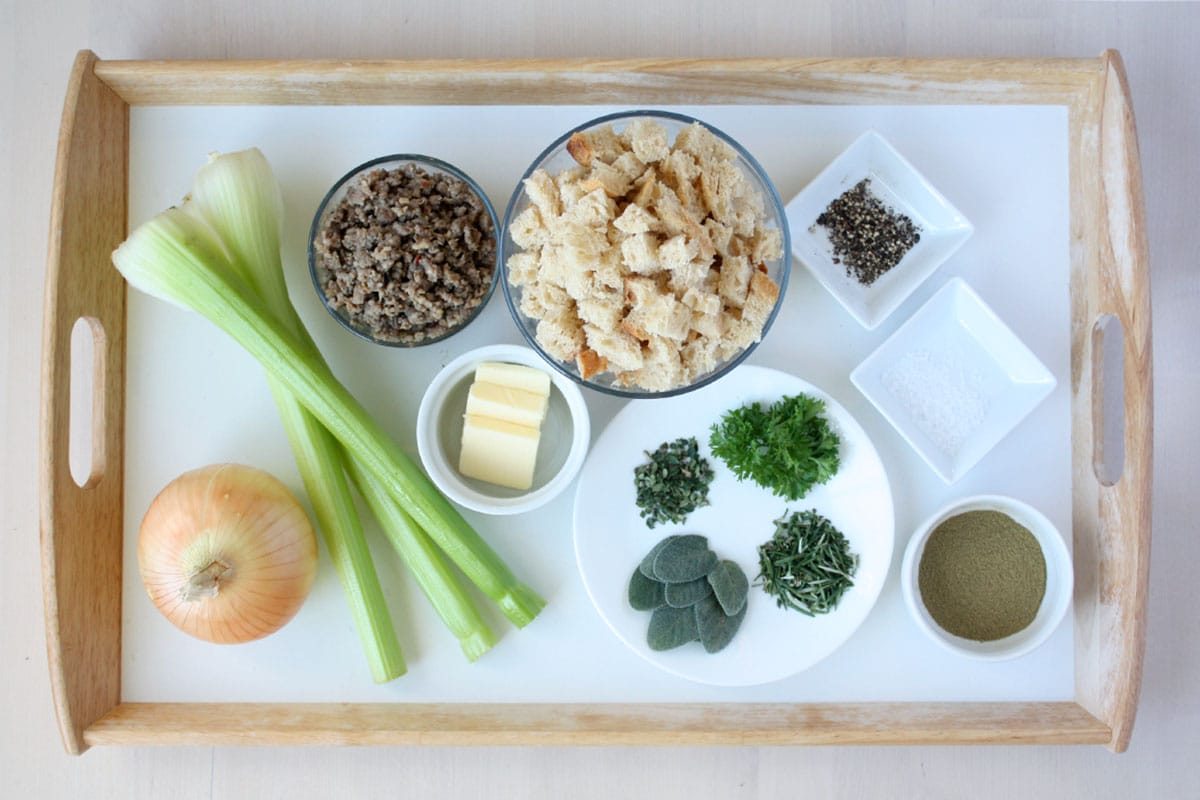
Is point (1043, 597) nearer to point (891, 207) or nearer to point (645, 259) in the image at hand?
point (891, 207)

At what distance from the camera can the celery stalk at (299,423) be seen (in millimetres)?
1287

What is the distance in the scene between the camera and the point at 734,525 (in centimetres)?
137

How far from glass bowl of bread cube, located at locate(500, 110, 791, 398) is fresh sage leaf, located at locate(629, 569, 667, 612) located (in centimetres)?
30

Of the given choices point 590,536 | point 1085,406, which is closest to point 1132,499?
point 1085,406

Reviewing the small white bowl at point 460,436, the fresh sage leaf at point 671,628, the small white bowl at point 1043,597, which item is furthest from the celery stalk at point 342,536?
the small white bowl at point 1043,597

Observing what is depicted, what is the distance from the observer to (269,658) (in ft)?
4.47

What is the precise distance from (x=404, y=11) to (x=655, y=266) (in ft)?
2.27

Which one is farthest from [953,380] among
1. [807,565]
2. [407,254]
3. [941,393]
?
[407,254]

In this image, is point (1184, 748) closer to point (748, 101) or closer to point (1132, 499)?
point (1132, 499)

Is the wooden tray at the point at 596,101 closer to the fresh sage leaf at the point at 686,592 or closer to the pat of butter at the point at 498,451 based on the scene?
the fresh sage leaf at the point at 686,592

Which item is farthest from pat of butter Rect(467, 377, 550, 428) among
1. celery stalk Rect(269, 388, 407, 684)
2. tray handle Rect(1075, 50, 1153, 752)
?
tray handle Rect(1075, 50, 1153, 752)

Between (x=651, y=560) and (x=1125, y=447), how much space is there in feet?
2.27

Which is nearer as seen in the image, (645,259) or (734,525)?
(645,259)

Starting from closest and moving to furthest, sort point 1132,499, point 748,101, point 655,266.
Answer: point 655,266 → point 1132,499 → point 748,101
